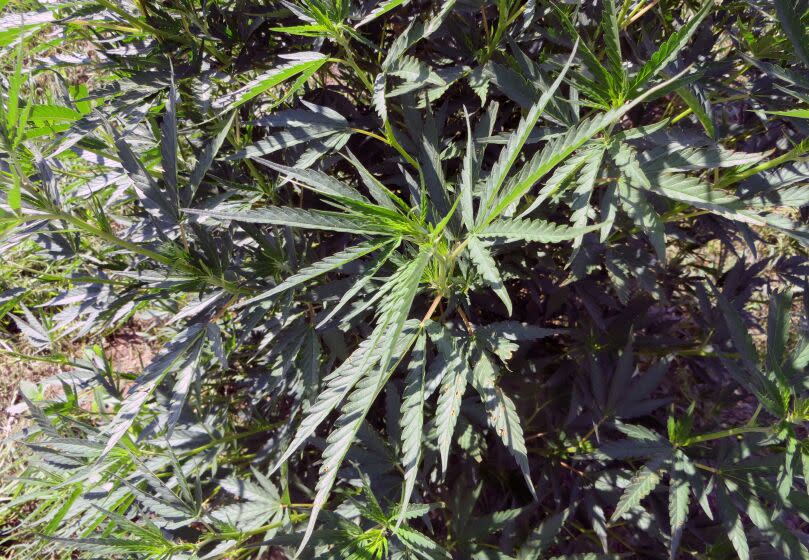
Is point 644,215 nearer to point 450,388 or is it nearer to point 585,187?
point 585,187

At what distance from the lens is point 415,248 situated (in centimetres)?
101

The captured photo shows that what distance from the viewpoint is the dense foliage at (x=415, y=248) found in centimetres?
87

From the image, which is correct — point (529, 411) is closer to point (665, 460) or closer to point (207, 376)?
point (665, 460)

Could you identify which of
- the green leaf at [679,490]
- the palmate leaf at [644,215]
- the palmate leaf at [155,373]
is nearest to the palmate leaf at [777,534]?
the green leaf at [679,490]

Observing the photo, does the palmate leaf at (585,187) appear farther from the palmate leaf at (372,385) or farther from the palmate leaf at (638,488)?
the palmate leaf at (638,488)

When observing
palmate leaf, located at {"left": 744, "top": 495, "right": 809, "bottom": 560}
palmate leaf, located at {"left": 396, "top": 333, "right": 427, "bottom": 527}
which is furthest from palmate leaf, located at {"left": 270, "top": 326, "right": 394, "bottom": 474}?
palmate leaf, located at {"left": 744, "top": 495, "right": 809, "bottom": 560}

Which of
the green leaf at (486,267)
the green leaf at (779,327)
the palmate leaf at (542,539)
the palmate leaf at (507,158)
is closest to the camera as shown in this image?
the palmate leaf at (507,158)

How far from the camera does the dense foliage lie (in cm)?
87

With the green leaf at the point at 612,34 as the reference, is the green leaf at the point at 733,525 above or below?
below

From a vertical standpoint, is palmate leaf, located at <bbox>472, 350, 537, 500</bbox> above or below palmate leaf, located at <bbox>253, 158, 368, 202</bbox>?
below

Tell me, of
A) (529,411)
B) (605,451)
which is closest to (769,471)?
(605,451)

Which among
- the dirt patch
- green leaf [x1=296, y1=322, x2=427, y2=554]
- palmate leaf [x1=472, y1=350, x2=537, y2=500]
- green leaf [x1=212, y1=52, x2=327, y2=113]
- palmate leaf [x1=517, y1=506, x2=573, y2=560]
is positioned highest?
green leaf [x1=212, y1=52, x2=327, y2=113]

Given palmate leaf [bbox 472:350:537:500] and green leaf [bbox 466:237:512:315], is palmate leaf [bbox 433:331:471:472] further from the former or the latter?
green leaf [bbox 466:237:512:315]

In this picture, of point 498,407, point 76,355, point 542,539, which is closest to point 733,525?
point 542,539
